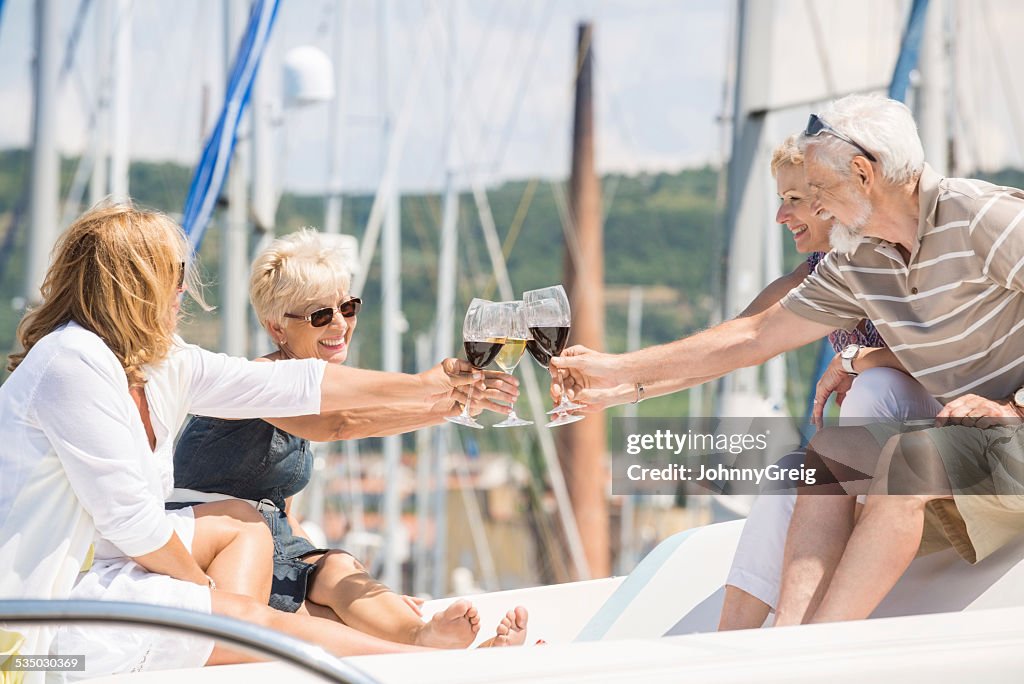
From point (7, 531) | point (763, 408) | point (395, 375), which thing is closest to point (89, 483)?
point (7, 531)

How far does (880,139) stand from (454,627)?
54.9 inches

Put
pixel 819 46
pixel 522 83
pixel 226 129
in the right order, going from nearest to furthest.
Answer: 1. pixel 226 129
2. pixel 819 46
3. pixel 522 83

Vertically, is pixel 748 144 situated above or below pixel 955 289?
above

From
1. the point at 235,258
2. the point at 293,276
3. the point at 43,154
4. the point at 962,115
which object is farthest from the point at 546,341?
→ the point at 962,115

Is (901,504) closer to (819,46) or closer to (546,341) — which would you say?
(546,341)

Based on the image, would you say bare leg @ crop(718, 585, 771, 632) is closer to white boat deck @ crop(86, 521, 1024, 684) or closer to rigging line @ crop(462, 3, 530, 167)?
white boat deck @ crop(86, 521, 1024, 684)

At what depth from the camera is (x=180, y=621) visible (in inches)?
54.6

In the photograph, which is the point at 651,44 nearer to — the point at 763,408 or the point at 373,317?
the point at 373,317

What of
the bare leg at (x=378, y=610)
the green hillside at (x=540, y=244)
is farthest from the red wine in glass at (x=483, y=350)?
the green hillside at (x=540, y=244)

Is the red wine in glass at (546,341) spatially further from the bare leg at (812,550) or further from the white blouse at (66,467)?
the white blouse at (66,467)

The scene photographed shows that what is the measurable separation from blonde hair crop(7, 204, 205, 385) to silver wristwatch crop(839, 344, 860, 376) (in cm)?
164

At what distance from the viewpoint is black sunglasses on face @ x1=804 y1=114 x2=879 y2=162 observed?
2.46m

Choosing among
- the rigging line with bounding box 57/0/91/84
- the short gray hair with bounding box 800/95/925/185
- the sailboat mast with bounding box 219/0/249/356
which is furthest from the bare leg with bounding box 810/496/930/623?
the rigging line with bounding box 57/0/91/84

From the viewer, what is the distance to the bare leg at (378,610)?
2.52 metres
